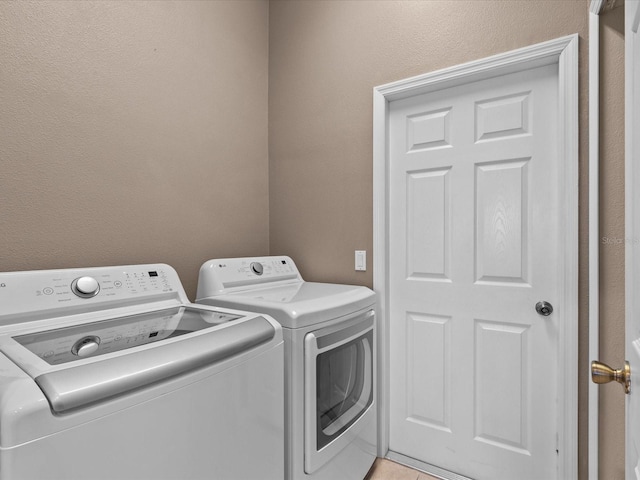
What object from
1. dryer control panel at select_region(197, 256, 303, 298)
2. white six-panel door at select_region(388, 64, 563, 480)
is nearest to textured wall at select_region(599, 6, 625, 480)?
white six-panel door at select_region(388, 64, 563, 480)

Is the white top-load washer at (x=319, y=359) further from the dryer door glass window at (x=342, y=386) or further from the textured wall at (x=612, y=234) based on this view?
the textured wall at (x=612, y=234)

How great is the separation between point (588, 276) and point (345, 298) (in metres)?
0.98

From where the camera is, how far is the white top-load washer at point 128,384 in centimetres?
67

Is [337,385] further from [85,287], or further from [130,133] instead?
[130,133]

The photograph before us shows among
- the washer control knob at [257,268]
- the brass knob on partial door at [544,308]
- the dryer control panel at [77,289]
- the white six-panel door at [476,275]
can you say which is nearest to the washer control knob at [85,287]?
the dryer control panel at [77,289]

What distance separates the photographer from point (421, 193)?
1932mm

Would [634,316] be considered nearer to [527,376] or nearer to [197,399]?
[197,399]

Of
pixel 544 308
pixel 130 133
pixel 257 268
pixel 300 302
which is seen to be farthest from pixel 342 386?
pixel 130 133

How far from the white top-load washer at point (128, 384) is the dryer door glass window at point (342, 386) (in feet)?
0.91

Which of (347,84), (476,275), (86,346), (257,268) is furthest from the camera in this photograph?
(347,84)

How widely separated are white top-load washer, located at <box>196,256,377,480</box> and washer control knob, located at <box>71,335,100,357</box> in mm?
573

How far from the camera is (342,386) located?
5.27 feet

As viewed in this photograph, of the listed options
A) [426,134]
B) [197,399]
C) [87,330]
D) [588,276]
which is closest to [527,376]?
[588,276]

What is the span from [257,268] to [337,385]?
29.3 inches
